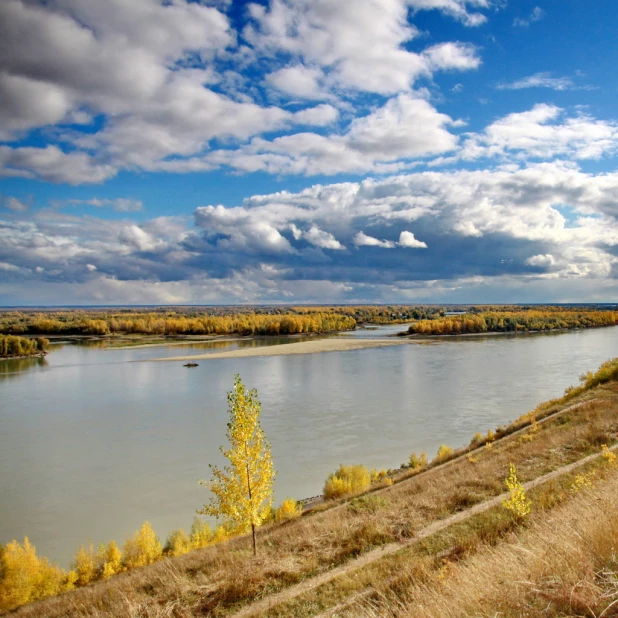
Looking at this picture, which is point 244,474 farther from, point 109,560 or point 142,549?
point 109,560

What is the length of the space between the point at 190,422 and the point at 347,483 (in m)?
13.4

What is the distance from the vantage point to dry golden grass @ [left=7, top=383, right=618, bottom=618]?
20.4ft

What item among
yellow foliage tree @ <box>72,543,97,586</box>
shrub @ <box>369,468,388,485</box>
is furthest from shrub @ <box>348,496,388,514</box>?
yellow foliage tree @ <box>72,543,97,586</box>

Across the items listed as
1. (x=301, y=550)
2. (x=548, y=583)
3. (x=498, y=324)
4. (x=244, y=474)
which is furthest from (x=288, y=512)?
(x=498, y=324)

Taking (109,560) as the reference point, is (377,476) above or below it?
above

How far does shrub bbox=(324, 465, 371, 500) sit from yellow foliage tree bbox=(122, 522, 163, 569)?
5.05 m

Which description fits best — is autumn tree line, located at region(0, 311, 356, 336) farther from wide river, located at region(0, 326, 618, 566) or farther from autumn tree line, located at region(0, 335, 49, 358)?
wide river, located at region(0, 326, 618, 566)

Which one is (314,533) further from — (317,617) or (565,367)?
(565,367)

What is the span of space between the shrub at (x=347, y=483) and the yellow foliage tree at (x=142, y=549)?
5050 millimetres

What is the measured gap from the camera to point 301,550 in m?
7.61

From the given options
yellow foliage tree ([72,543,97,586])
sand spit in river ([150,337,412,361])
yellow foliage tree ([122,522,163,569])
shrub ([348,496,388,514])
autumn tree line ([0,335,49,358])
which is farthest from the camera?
autumn tree line ([0,335,49,358])

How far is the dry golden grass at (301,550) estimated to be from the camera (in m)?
6.22

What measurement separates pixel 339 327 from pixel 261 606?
319 ft

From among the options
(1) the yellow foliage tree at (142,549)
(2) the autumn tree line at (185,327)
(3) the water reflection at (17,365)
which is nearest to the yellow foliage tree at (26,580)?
(1) the yellow foliage tree at (142,549)
